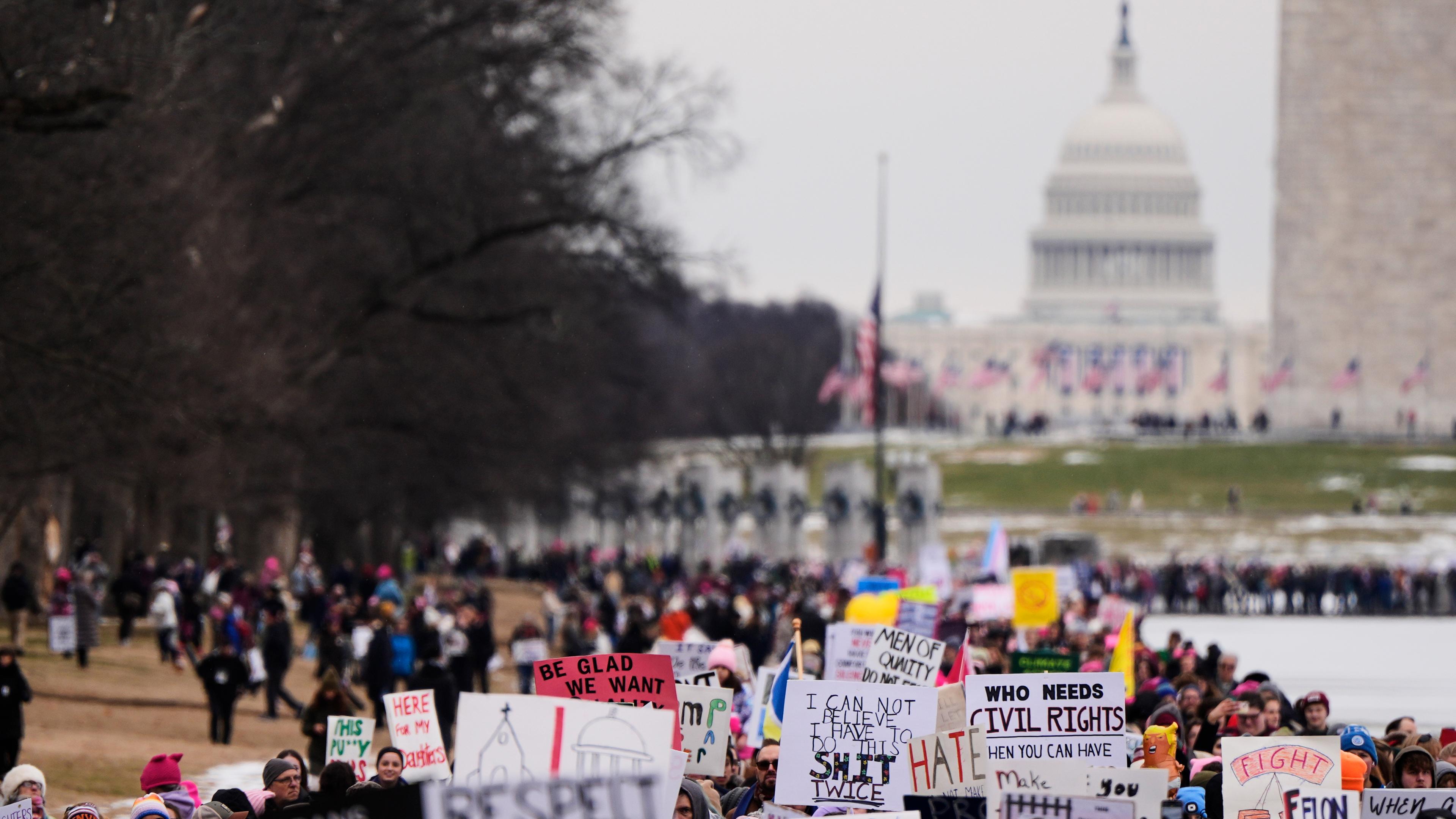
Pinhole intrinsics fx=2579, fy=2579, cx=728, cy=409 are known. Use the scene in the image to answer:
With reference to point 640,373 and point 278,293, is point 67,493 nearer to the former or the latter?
point 278,293

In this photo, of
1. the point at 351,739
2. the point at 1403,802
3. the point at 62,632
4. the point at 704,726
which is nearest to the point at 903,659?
the point at 704,726

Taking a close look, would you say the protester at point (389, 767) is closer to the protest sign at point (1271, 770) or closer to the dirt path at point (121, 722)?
the protest sign at point (1271, 770)

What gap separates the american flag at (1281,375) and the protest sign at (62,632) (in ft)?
205

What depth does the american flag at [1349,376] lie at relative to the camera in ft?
264

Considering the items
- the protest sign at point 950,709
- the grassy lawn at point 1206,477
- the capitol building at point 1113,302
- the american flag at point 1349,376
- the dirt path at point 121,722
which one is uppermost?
the capitol building at point 1113,302

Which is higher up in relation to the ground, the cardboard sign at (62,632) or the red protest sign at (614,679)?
the red protest sign at (614,679)

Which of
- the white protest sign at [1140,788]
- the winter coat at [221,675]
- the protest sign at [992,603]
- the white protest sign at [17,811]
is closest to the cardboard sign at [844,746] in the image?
the white protest sign at [1140,788]

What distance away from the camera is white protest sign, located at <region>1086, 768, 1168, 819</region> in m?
8.13

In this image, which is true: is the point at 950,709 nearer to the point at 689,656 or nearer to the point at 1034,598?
the point at 689,656

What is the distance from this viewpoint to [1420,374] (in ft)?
265

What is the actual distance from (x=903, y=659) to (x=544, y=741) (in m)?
5.60

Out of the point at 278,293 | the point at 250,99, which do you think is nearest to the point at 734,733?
the point at 250,99

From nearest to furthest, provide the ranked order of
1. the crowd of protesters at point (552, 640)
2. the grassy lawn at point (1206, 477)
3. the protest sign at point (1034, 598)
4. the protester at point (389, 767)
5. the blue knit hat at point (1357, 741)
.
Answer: the protester at point (389, 767) → the crowd of protesters at point (552, 640) → the blue knit hat at point (1357, 741) → the protest sign at point (1034, 598) → the grassy lawn at point (1206, 477)

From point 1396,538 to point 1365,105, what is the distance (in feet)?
65.8
